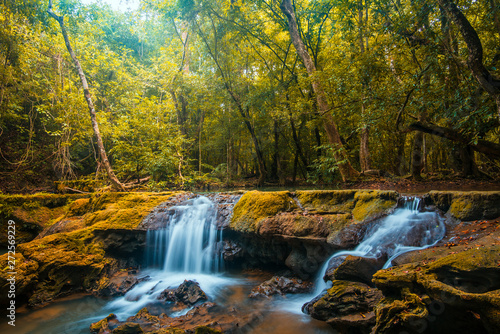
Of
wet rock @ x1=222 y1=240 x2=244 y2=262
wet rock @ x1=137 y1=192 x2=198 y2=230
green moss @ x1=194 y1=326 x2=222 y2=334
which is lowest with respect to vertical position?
green moss @ x1=194 y1=326 x2=222 y2=334

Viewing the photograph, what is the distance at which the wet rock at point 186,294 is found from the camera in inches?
209

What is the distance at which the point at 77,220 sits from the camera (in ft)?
28.0

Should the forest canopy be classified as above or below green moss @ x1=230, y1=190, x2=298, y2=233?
above

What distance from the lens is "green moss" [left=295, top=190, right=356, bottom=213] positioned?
623 cm

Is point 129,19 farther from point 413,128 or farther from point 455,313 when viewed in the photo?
point 455,313

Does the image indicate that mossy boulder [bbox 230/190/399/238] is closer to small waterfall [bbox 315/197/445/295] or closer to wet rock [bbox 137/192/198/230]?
small waterfall [bbox 315/197/445/295]

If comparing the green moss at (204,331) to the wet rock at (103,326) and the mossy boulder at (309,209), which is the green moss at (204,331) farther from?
the mossy boulder at (309,209)

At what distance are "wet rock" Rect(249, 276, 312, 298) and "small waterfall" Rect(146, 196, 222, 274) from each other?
1944 mm

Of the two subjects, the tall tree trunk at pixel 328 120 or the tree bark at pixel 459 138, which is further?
the tall tree trunk at pixel 328 120

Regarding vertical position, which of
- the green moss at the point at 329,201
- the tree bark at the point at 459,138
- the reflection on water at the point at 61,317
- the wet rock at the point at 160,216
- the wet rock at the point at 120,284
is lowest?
the reflection on water at the point at 61,317

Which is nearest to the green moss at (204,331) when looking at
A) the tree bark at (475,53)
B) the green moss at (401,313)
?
the green moss at (401,313)

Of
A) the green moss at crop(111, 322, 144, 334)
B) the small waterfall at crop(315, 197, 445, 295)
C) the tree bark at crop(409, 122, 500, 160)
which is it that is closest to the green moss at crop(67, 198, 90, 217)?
the green moss at crop(111, 322, 144, 334)

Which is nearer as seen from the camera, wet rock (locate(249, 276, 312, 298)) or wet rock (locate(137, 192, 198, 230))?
wet rock (locate(249, 276, 312, 298))

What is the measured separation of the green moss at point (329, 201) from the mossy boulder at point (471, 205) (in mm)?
1907
